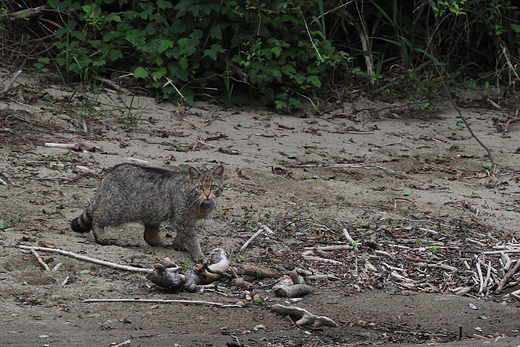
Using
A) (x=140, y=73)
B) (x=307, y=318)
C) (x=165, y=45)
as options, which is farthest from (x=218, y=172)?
(x=140, y=73)

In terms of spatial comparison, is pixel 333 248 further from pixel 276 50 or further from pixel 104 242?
pixel 276 50

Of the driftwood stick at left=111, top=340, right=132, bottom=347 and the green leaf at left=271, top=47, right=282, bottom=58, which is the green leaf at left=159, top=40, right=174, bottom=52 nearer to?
the green leaf at left=271, top=47, right=282, bottom=58

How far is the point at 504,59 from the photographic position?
502 inches

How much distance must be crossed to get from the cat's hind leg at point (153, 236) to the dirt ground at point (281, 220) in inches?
3.9

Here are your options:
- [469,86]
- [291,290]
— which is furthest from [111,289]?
[469,86]

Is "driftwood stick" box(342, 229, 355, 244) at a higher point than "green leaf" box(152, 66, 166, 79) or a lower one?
lower

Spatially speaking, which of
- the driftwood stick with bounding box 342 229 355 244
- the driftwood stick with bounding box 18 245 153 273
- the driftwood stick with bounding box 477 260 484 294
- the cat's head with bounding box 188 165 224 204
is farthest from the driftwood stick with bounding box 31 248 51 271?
the driftwood stick with bounding box 477 260 484 294

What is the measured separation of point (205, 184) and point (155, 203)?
0.53m

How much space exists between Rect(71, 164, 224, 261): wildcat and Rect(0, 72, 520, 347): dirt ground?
6.5 inches

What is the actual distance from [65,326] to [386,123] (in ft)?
23.7

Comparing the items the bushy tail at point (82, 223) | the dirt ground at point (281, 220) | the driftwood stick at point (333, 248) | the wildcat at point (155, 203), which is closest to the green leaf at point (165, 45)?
the dirt ground at point (281, 220)

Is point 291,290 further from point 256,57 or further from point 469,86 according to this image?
point 469,86

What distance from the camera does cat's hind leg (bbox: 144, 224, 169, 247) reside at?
7.22 m

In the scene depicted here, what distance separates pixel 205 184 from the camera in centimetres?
689
